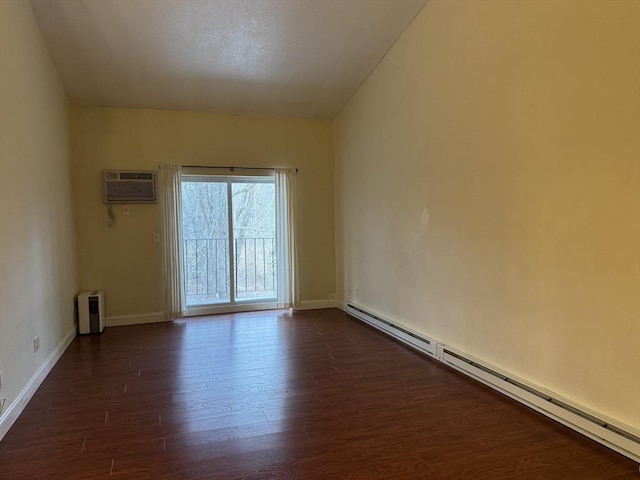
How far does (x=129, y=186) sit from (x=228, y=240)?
143 centimetres

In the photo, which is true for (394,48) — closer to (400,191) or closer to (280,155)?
(400,191)

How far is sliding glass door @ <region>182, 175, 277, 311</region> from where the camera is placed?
554 cm

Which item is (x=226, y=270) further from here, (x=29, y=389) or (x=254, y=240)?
(x=29, y=389)

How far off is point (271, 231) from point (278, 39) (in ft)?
8.67

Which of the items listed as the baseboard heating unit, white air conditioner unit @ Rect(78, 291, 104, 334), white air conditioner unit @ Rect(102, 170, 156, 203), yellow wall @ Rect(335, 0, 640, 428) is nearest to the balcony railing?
white air conditioner unit @ Rect(102, 170, 156, 203)

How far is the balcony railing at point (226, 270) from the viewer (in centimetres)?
557

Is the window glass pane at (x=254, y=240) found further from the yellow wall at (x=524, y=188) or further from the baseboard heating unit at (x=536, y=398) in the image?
the baseboard heating unit at (x=536, y=398)

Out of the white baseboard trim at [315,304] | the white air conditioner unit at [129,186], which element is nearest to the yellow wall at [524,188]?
the white baseboard trim at [315,304]

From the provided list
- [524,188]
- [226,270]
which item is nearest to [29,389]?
[226,270]

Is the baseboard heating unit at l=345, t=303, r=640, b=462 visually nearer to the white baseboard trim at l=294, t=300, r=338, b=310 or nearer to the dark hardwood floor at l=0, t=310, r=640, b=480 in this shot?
the dark hardwood floor at l=0, t=310, r=640, b=480

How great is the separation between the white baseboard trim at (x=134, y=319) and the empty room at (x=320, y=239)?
3 cm

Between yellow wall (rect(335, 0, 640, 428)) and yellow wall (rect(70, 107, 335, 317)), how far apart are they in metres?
1.77

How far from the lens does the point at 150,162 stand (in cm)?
525

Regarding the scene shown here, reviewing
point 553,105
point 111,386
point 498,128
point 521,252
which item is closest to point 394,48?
point 498,128
